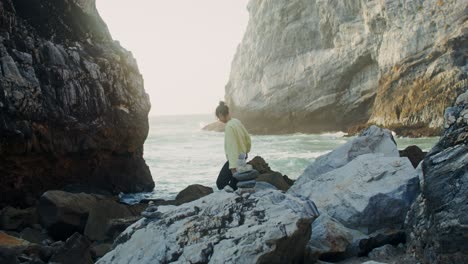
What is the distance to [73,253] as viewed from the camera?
5.86 meters

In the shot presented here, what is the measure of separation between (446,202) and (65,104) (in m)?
11.0

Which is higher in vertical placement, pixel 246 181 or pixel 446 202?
pixel 246 181

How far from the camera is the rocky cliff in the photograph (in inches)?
1276

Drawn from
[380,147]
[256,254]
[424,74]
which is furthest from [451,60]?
[256,254]

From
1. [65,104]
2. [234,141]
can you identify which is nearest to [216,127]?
[65,104]

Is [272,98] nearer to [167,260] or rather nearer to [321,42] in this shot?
[321,42]

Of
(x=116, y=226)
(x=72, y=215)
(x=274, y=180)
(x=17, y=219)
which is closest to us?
(x=116, y=226)

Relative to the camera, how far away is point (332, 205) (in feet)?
20.3

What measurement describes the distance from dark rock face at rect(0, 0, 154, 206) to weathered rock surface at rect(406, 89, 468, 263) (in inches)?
370

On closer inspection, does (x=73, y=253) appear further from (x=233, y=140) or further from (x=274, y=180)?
(x=274, y=180)

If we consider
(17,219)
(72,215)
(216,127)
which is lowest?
(17,219)

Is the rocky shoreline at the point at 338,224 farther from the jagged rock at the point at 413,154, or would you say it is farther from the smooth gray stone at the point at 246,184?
the jagged rock at the point at 413,154

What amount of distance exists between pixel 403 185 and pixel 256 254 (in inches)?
101

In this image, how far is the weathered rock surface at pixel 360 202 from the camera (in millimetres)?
5363
